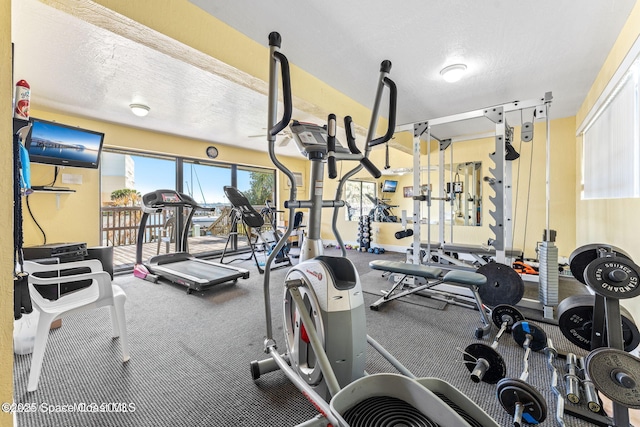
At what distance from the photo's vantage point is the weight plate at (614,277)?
1.25 m

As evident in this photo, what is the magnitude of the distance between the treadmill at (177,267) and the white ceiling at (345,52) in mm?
1206

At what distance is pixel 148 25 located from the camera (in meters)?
1.63

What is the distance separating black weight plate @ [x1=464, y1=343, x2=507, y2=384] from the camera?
1439 millimetres

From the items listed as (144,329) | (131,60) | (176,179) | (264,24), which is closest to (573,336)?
(264,24)

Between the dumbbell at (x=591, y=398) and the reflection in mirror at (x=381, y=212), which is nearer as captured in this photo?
the dumbbell at (x=591, y=398)

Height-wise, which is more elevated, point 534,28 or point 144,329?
point 534,28

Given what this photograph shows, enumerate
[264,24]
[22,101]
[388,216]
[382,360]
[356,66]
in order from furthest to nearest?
[388,216], [356,66], [264,24], [382,360], [22,101]

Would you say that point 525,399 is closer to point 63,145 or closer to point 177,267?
point 177,267

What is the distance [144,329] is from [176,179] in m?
3.43

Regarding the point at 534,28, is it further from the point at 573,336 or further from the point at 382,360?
the point at 382,360

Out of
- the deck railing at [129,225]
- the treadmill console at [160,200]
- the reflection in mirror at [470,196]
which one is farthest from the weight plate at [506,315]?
the deck railing at [129,225]

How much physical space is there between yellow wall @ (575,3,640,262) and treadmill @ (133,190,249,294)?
12.4 ft

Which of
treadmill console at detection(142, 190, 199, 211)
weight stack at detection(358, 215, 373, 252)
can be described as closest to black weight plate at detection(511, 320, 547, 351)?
treadmill console at detection(142, 190, 199, 211)

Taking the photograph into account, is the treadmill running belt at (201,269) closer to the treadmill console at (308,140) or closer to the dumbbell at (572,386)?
the treadmill console at (308,140)
